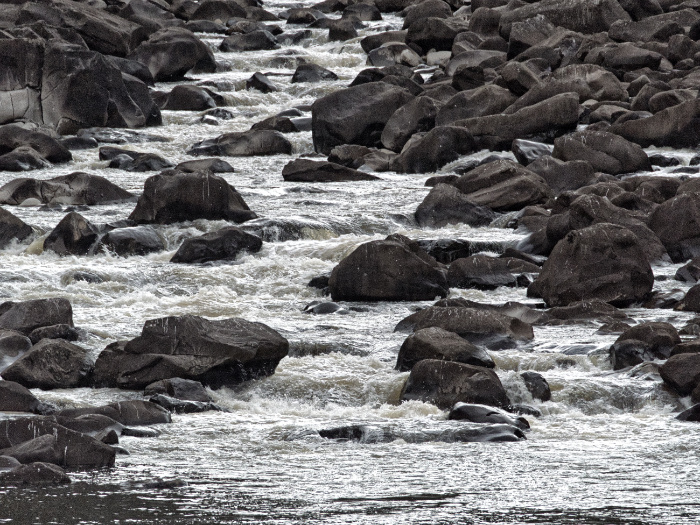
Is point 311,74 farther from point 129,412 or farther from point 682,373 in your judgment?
point 129,412

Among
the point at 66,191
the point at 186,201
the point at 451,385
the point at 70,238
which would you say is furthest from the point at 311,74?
the point at 451,385

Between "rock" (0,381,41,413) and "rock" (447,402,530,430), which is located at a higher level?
"rock" (447,402,530,430)

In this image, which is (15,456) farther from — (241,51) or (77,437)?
(241,51)

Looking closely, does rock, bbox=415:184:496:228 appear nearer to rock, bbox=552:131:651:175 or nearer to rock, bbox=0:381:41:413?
rock, bbox=552:131:651:175

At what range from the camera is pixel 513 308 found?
12.9 m

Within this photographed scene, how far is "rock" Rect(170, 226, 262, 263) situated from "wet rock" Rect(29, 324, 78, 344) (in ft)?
12.9

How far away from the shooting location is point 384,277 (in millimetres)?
13703

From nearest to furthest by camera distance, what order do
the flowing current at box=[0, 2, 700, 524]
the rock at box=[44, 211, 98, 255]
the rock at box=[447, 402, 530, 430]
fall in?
the flowing current at box=[0, 2, 700, 524]
the rock at box=[447, 402, 530, 430]
the rock at box=[44, 211, 98, 255]

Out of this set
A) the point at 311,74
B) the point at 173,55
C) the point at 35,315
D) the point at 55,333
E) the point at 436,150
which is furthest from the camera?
the point at 311,74

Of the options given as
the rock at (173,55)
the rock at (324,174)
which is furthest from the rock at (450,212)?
the rock at (173,55)

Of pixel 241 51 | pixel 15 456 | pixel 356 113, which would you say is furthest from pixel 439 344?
pixel 241 51

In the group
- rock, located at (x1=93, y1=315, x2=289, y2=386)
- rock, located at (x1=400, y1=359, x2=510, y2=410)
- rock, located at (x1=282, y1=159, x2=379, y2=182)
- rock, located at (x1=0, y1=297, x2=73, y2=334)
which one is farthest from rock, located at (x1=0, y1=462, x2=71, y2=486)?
rock, located at (x1=282, y1=159, x2=379, y2=182)

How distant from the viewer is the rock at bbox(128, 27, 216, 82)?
29266 millimetres

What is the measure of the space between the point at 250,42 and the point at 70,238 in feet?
62.3
